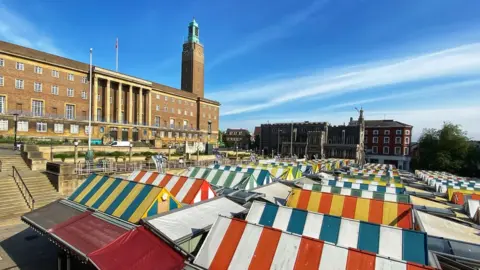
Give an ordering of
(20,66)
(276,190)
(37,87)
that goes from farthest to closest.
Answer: (37,87) < (20,66) < (276,190)

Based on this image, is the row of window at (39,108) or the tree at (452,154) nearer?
the row of window at (39,108)

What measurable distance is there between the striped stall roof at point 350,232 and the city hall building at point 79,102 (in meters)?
33.1

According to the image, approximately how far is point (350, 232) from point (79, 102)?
57.0m

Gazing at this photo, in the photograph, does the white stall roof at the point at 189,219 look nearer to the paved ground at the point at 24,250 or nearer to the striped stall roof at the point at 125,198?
the striped stall roof at the point at 125,198

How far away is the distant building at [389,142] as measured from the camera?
7462cm

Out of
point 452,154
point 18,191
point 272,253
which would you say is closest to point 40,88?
point 18,191

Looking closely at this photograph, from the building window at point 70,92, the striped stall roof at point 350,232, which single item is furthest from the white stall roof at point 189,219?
the building window at point 70,92

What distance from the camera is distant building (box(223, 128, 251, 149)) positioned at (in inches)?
4264

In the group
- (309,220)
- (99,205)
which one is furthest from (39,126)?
(309,220)

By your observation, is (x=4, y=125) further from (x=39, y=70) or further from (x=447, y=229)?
(x=447, y=229)

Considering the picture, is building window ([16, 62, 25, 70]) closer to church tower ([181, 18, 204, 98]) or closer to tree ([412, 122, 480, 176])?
church tower ([181, 18, 204, 98])

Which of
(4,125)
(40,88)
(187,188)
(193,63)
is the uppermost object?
(193,63)

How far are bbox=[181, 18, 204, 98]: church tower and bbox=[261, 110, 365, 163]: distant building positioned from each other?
3105 centimetres

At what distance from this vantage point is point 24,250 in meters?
9.02
